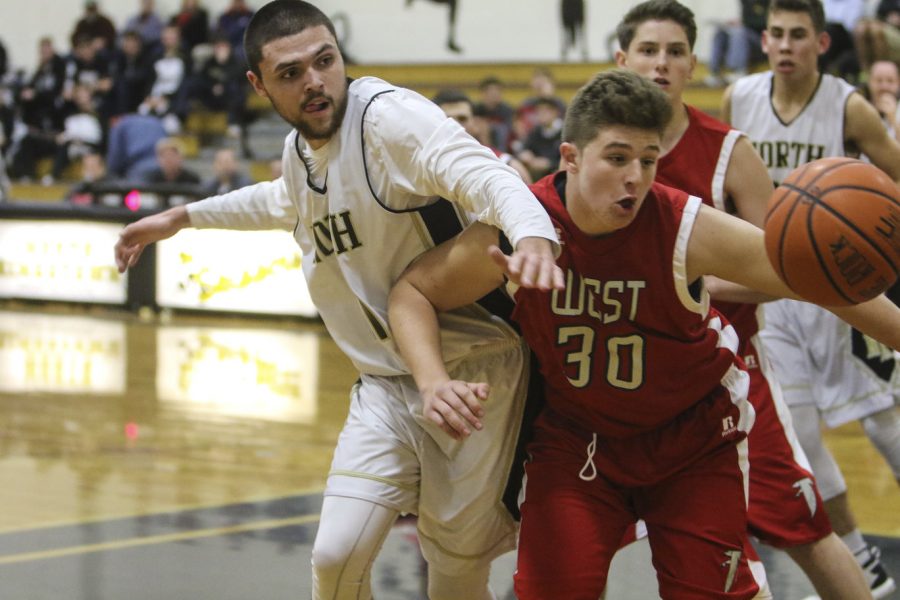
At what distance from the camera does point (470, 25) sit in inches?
675

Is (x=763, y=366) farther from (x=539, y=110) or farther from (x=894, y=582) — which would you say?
(x=539, y=110)

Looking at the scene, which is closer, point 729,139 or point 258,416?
point 729,139

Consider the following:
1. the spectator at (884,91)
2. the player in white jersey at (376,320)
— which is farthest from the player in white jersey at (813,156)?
the player in white jersey at (376,320)

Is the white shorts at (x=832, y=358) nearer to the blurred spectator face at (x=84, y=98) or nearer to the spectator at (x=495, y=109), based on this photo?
the spectator at (x=495, y=109)

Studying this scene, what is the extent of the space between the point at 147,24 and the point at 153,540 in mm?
13919

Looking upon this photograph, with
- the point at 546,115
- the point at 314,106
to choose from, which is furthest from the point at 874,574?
the point at 546,115

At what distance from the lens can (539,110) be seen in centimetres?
1200

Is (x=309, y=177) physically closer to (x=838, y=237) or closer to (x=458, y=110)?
(x=838, y=237)

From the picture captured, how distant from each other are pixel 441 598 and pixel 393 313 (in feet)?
2.89

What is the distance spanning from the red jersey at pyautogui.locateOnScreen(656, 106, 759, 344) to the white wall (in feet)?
36.9

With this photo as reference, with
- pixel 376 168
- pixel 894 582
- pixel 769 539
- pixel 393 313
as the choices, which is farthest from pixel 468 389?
pixel 894 582

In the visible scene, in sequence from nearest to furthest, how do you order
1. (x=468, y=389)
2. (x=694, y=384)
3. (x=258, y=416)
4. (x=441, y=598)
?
(x=468, y=389) → (x=694, y=384) → (x=441, y=598) → (x=258, y=416)

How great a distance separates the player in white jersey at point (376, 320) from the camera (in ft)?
11.2

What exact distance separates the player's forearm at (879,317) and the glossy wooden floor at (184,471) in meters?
1.87
